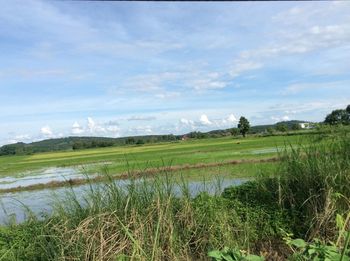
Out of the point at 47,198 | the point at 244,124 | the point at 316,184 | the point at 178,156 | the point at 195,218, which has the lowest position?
the point at 178,156

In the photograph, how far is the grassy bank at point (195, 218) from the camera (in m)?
4.52

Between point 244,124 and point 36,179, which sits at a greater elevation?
point 244,124

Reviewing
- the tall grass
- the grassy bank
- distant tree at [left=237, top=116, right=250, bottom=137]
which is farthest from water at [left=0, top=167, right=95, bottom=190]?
distant tree at [left=237, top=116, right=250, bottom=137]

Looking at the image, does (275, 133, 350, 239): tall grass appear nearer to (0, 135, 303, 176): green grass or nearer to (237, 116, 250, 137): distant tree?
(0, 135, 303, 176): green grass

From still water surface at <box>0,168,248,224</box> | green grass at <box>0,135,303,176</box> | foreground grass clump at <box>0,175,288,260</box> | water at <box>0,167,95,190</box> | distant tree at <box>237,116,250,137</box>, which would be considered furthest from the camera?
distant tree at <box>237,116,250,137</box>

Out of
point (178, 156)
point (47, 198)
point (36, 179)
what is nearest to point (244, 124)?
point (178, 156)

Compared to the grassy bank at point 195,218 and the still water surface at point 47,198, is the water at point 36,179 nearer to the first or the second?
the still water surface at point 47,198

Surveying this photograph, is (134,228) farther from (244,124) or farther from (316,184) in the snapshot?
(244,124)

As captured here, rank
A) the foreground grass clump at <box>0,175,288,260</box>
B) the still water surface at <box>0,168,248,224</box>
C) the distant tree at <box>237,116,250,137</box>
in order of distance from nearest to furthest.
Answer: the foreground grass clump at <box>0,175,288,260</box> → the still water surface at <box>0,168,248,224</box> → the distant tree at <box>237,116,250,137</box>

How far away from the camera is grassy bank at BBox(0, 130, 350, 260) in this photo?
4523 millimetres

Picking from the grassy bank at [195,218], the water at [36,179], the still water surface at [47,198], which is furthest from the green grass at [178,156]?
the grassy bank at [195,218]

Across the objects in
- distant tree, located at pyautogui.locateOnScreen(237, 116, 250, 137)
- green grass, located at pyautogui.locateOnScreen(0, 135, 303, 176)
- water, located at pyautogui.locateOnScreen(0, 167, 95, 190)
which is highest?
distant tree, located at pyautogui.locateOnScreen(237, 116, 250, 137)

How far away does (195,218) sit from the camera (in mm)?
5395

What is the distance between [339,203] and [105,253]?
10.7 ft
